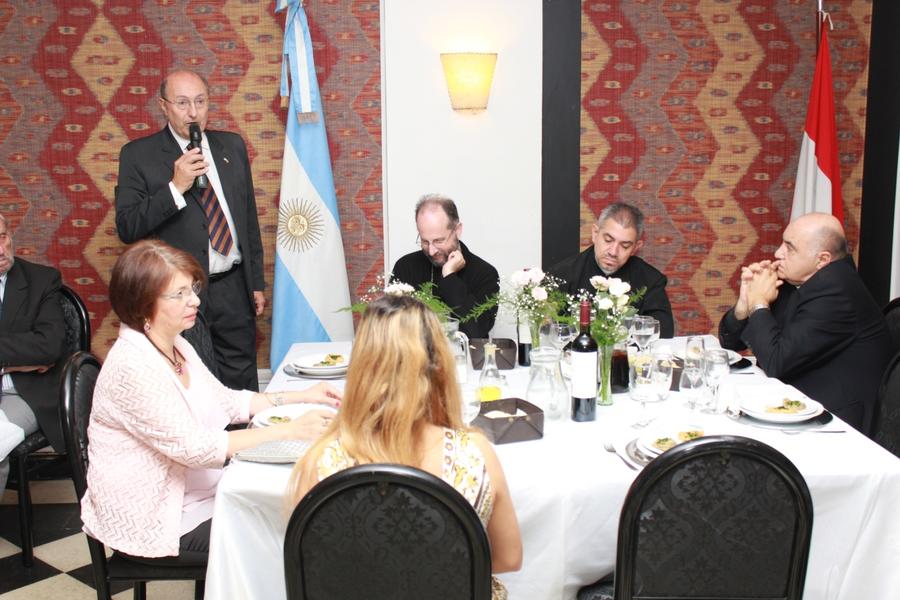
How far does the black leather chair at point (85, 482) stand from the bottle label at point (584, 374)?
1.10m

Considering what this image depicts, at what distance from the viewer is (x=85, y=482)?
86.7 inches

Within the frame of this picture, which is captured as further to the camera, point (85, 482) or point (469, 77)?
point (469, 77)

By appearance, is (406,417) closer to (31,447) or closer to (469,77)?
(31,447)

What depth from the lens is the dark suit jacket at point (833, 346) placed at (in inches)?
112

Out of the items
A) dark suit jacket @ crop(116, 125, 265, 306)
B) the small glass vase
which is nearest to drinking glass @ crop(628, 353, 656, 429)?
the small glass vase

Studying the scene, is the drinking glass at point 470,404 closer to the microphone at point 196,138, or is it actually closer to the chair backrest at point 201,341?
the chair backrest at point 201,341

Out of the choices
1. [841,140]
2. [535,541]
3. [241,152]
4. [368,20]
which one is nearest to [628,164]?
[841,140]

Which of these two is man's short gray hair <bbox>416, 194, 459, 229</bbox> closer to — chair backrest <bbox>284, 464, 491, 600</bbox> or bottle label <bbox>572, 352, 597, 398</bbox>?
bottle label <bbox>572, 352, 597, 398</bbox>

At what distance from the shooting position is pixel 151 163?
4.01m

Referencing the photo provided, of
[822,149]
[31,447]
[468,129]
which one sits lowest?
[31,447]

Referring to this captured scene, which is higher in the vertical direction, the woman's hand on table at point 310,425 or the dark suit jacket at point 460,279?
the dark suit jacket at point 460,279

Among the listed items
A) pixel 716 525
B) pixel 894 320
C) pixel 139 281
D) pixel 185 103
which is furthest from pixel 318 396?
pixel 894 320

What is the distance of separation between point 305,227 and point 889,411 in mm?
3014

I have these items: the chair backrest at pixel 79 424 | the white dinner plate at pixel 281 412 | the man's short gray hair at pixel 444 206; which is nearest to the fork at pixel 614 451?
the white dinner plate at pixel 281 412
